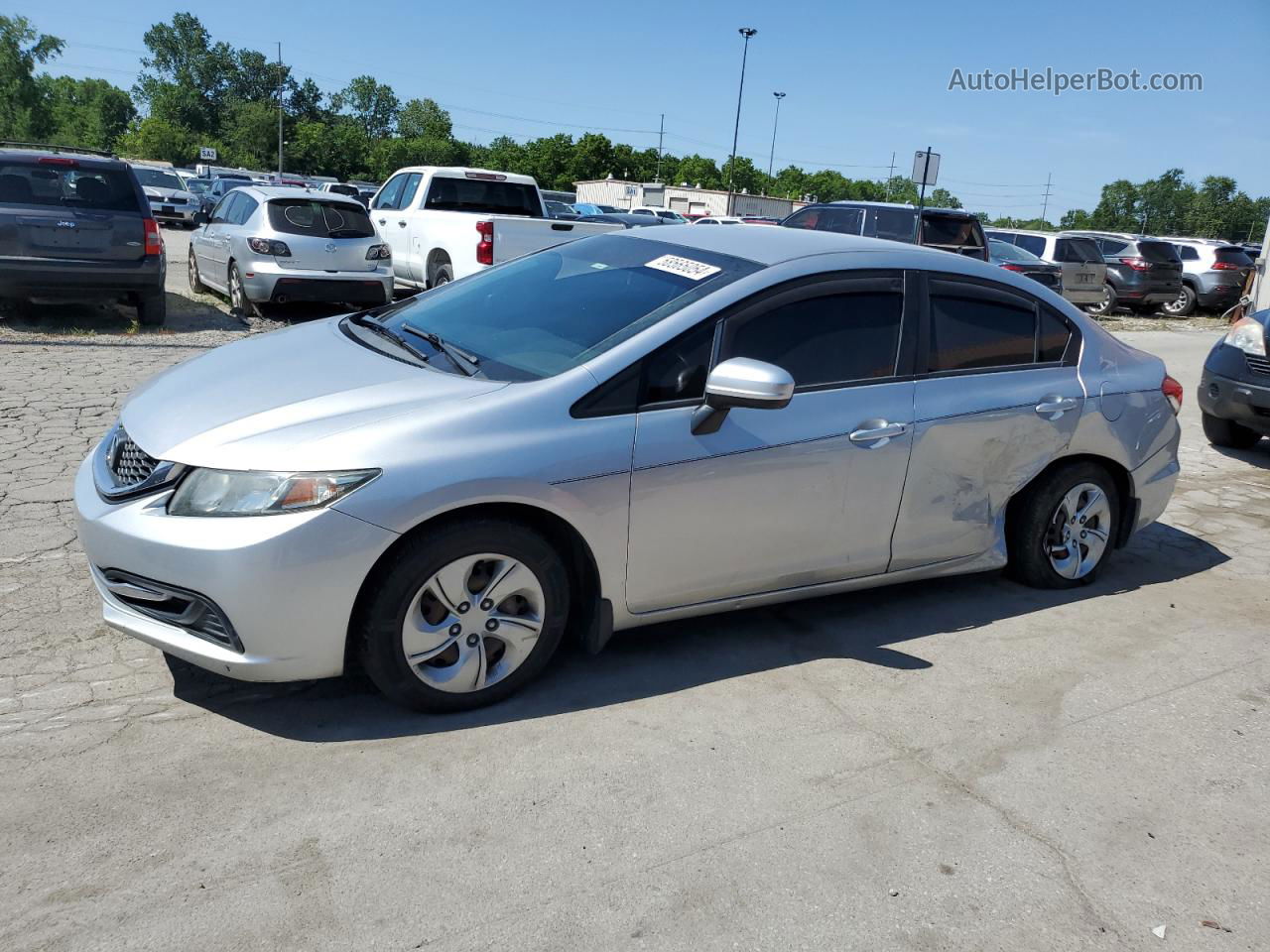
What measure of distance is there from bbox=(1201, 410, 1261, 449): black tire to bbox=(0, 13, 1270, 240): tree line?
54.9m

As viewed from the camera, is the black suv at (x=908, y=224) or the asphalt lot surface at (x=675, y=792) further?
the black suv at (x=908, y=224)

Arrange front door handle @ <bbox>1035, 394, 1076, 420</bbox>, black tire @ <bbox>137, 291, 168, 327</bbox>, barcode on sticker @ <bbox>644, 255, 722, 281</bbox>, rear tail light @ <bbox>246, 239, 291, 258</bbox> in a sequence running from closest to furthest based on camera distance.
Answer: barcode on sticker @ <bbox>644, 255, 722, 281</bbox>
front door handle @ <bbox>1035, 394, 1076, 420</bbox>
black tire @ <bbox>137, 291, 168, 327</bbox>
rear tail light @ <bbox>246, 239, 291, 258</bbox>

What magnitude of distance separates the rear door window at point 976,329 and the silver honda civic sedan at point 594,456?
0.01 m

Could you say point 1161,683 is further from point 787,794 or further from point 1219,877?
point 787,794

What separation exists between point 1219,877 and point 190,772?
3065 mm

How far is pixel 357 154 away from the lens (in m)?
84.2

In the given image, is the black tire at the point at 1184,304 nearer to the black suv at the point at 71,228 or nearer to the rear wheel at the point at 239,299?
the rear wheel at the point at 239,299

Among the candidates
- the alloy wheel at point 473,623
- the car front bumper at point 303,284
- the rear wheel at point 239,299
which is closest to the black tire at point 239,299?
the rear wheel at point 239,299

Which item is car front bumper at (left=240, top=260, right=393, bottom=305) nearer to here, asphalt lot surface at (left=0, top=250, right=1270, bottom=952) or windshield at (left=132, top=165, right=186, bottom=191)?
asphalt lot surface at (left=0, top=250, right=1270, bottom=952)

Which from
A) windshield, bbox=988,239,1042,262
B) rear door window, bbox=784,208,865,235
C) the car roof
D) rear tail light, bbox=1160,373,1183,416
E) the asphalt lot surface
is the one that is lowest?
the asphalt lot surface

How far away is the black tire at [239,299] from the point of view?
11719mm

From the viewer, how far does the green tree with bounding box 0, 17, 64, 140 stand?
8131cm

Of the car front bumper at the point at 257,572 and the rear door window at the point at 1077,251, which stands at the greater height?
the rear door window at the point at 1077,251

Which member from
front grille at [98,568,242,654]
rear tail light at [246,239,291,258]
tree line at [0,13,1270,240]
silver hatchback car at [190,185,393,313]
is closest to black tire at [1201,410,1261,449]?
front grille at [98,568,242,654]
